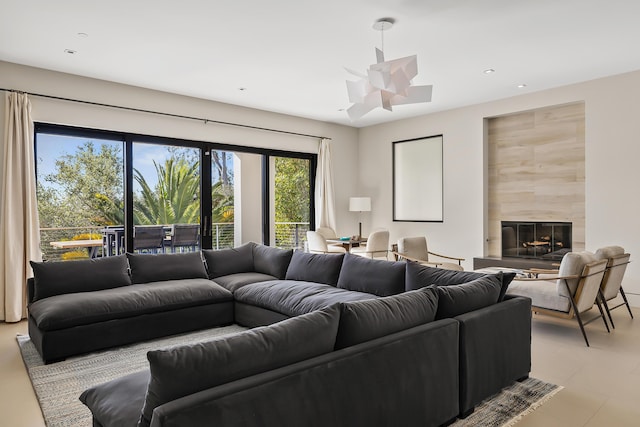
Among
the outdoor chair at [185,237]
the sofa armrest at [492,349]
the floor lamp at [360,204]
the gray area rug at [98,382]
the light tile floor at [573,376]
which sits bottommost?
the light tile floor at [573,376]

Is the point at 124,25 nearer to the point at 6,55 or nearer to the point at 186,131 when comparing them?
the point at 6,55

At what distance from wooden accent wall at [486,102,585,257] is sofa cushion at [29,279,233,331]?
4.34 metres

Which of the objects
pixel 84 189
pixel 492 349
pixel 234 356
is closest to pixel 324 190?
pixel 84 189

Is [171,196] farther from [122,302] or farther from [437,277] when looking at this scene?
[437,277]

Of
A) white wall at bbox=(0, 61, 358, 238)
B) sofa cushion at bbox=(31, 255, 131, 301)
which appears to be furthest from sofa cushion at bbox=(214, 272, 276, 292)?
white wall at bbox=(0, 61, 358, 238)

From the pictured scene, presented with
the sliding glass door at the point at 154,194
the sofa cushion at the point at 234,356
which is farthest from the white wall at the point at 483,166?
the sofa cushion at the point at 234,356

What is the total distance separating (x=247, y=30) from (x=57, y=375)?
3.16m

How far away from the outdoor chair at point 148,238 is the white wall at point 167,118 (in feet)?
4.15

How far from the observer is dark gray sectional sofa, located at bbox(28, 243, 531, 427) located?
145 cm

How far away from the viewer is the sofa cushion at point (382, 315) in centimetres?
189

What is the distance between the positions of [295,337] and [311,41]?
3162mm

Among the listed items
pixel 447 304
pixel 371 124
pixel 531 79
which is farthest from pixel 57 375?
pixel 371 124

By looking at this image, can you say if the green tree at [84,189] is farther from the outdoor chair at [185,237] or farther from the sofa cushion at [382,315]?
the sofa cushion at [382,315]

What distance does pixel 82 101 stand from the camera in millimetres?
5008
